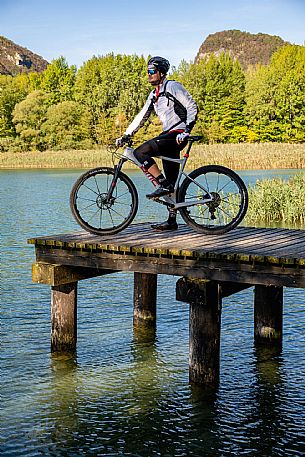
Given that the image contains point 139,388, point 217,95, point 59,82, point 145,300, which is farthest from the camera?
point 59,82

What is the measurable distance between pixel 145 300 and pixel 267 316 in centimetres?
163

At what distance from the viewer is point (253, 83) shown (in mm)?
86938

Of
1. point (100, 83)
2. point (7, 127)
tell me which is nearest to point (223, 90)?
point (100, 83)

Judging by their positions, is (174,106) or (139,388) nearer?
(139,388)

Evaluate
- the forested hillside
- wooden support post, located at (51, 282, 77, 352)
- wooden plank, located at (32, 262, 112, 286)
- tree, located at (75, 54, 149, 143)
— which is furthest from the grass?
wooden plank, located at (32, 262, 112, 286)

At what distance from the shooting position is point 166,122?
364 inches

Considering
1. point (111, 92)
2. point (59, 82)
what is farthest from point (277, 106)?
point (59, 82)

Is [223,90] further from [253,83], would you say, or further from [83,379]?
[83,379]

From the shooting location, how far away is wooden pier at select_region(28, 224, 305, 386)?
25.7 ft

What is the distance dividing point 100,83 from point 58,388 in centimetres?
9062

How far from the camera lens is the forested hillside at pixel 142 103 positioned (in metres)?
84.4

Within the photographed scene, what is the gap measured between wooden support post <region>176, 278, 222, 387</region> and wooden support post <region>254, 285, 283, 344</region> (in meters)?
1.88

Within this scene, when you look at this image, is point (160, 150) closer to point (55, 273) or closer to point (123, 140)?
point (123, 140)

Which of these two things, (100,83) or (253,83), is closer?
(253,83)
